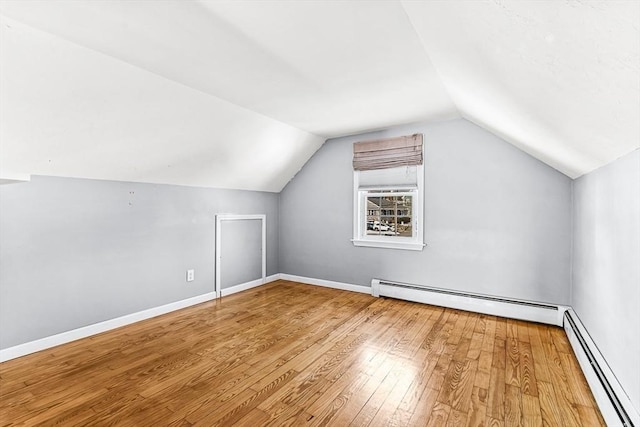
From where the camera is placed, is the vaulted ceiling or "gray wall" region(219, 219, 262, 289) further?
"gray wall" region(219, 219, 262, 289)

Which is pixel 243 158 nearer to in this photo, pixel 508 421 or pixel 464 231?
pixel 464 231

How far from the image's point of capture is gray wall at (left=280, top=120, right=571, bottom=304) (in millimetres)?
3152

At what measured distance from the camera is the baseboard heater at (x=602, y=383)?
58.0 inches

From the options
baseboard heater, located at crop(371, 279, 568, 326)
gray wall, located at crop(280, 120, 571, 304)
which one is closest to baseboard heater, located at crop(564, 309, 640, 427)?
baseboard heater, located at crop(371, 279, 568, 326)

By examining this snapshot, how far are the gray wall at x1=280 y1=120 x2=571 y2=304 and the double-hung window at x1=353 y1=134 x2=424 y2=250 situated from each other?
108mm

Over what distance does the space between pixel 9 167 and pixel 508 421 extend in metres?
3.78

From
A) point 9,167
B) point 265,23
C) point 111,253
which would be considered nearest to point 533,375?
point 265,23

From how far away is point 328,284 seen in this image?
4.59 m

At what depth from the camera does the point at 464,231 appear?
3580mm

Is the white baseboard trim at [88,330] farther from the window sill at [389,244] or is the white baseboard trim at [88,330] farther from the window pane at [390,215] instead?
the window pane at [390,215]

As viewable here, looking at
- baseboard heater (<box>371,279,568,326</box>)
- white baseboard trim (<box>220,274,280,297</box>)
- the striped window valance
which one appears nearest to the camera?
baseboard heater (<box>371,279,568,326</box>)

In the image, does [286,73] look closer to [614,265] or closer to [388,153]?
[388,153]

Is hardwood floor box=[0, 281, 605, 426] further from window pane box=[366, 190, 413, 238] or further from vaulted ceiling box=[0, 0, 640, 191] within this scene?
vaulted ceiling box=[0, 0, 640, 191]

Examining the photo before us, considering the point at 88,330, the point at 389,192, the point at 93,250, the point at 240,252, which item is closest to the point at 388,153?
the point at 389,192
